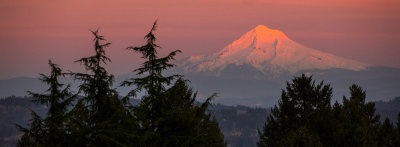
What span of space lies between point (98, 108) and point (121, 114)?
5.96 feet

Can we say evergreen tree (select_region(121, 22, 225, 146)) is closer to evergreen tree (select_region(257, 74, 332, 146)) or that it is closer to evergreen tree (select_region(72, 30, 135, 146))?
evergreen tree (select_region(72, 30, 135, 146))

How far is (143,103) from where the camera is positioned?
23.2 metres

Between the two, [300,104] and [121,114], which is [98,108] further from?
[300,104]

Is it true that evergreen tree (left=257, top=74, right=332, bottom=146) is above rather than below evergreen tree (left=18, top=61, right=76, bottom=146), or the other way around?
above

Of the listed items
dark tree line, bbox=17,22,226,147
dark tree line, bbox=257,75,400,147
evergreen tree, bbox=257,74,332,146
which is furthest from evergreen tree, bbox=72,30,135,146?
evergreen tree, bbox=257,74,332,146

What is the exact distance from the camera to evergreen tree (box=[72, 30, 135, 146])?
75.2 feet

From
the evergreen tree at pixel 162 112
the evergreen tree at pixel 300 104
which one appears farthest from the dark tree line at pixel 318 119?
the evergreen tree at pixel 162 112

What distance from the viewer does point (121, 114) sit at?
23703mm

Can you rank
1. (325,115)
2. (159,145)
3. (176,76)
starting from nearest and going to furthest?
(159,145), (176,76), (325,115)

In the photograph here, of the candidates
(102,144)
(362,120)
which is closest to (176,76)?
(102,144)

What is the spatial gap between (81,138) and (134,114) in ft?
8.67

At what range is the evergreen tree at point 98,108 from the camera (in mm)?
22906

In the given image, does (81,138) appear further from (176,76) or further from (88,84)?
(176,76)

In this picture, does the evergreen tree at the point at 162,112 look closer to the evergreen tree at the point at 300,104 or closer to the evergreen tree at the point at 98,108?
the evergreen tree at the point at 98,108
